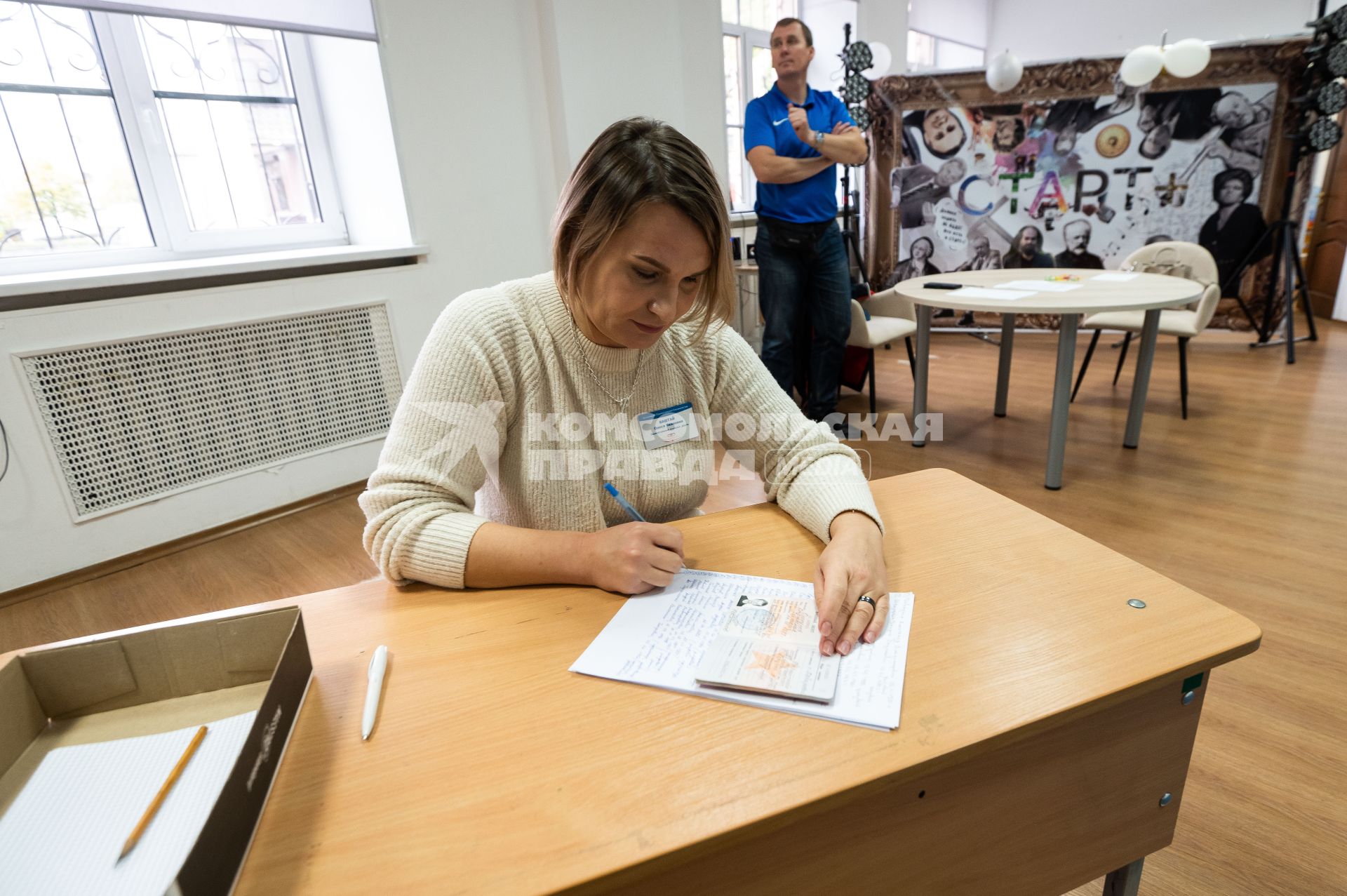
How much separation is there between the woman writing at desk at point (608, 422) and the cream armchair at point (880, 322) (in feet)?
8.01

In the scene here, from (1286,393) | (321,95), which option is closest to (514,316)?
(321,95)

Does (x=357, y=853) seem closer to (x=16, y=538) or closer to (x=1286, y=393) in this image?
(x=16, y=538)

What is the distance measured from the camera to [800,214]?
3066mm

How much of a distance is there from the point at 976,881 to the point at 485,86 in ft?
11.1

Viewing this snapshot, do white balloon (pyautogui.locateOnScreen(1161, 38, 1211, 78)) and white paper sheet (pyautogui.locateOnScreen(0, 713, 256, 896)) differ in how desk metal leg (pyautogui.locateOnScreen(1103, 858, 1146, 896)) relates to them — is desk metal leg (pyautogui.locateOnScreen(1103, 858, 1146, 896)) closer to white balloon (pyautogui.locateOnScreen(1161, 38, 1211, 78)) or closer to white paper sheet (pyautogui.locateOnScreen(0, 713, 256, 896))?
white paper sheet (pyautogui.locateOnScreen(0, 713, 256, 896))

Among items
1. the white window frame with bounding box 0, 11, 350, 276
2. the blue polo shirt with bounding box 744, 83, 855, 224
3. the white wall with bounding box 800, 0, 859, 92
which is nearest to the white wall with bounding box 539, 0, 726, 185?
the blue polo shirt with bounding box 744, 83, 855, 224

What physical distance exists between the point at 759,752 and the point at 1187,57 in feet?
18.2

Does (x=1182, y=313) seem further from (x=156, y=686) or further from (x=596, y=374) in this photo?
(x=156, y=686)

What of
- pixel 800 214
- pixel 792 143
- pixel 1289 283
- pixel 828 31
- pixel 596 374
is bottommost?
pixel 1289 283

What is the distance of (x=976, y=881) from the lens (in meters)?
0.76

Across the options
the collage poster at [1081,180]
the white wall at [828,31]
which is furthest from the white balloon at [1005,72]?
the white wall at [828,31]

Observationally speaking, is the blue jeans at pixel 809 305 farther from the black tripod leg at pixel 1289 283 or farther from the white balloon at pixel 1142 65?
the black tripod leg at pixel 1289 283

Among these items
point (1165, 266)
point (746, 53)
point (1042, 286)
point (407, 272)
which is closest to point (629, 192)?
point (407, 272)

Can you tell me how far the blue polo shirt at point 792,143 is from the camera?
3004 millimetres
